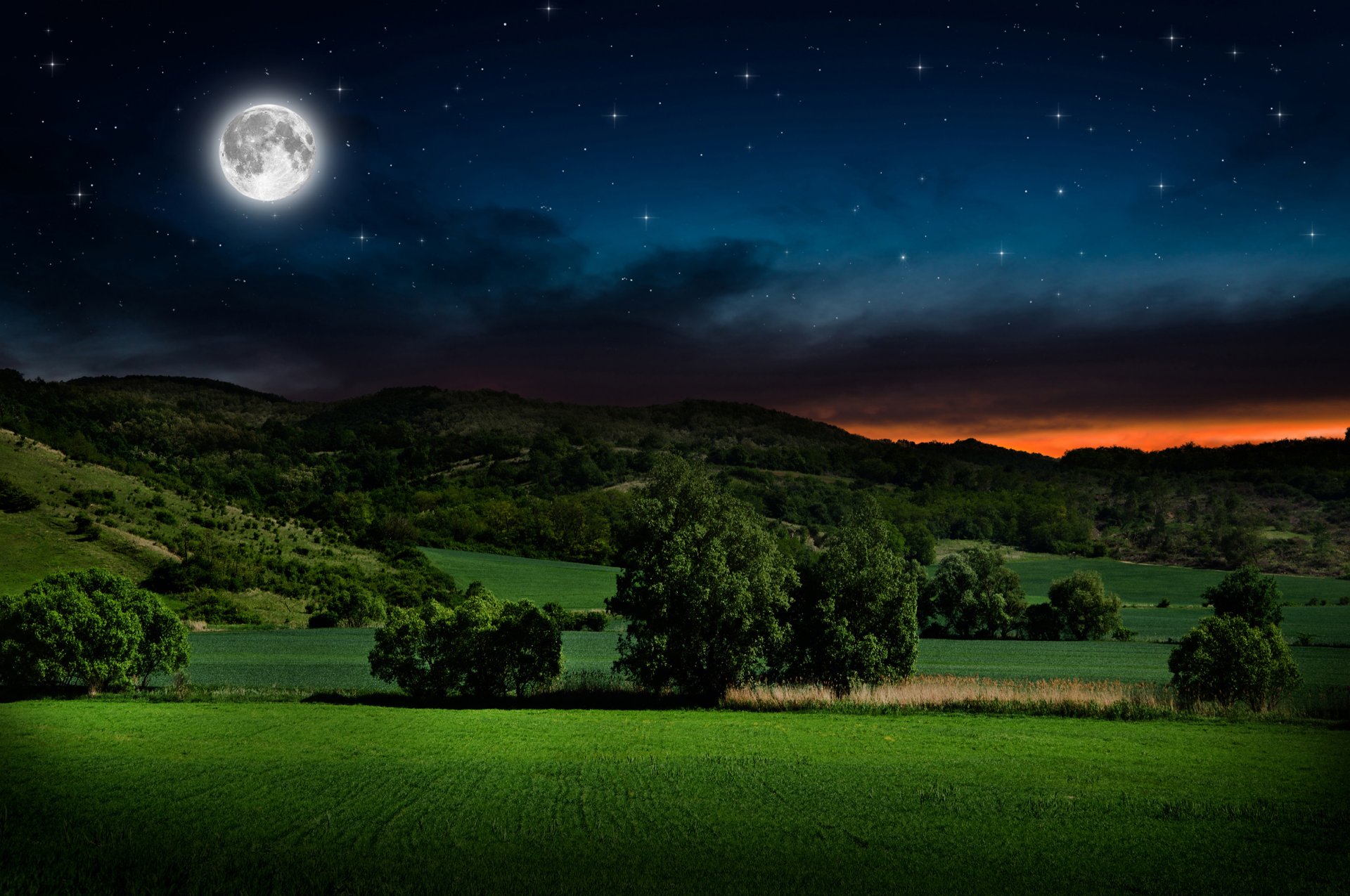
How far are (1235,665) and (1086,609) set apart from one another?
51933 millimetres

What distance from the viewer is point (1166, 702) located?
3341cm

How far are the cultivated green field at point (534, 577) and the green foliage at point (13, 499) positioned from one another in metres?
47.6

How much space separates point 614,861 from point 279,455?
20371 centimetres

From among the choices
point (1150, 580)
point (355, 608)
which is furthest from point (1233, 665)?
point (1150, 580)

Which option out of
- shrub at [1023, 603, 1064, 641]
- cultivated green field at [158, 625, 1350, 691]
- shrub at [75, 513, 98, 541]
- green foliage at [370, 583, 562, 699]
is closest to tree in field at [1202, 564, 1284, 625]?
cultivated green field at [158, 625, 1350, 691]

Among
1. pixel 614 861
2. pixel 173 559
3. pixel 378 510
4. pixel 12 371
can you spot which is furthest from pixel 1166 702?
pixel 12 371

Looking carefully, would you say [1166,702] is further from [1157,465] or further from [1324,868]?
[1157,465]

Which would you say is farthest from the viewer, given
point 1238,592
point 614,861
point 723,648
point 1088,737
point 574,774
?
point 1238,592

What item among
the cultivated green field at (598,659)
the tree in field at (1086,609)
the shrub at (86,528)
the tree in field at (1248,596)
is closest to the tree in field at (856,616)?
the cultivated green field at (598,659)

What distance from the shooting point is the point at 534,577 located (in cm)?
12019

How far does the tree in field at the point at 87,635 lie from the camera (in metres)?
36.2

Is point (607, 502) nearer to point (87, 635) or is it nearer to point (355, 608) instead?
point (355, 608)

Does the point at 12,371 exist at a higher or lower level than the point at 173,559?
higher

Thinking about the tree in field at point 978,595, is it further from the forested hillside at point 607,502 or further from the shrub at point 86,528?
the shrub at point 86,528
